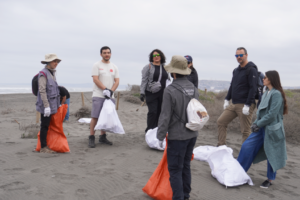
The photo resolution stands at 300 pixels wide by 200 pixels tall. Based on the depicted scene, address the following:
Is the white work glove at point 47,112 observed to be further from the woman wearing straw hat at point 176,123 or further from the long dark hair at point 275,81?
the long dark hair at point 275,81

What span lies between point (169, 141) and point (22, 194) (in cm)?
196

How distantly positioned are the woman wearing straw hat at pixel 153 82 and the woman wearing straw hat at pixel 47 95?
1.79 metres

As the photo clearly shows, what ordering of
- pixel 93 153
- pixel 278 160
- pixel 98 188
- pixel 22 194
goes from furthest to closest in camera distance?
1. pixel 93 153
2. pixel 278 160
3. pixel 98 188
4. pixel 22 194

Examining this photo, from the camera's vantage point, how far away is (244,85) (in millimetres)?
5090

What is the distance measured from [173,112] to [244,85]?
8.68ft

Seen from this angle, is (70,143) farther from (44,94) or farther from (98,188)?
(98,188)

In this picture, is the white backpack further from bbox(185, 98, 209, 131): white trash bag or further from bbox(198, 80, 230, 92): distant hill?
bbox(198, 80, 230, 92): distant hill

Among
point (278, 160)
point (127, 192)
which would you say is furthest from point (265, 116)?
point (127, 192)

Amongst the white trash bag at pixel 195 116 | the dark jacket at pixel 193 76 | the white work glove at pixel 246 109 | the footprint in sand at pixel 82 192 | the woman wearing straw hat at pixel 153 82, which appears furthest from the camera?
the dark jacket at pixel 193 76

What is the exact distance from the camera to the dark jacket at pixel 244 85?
4914mm

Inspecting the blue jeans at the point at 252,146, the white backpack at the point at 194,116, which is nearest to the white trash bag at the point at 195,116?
the white backpack at the point at 194,116

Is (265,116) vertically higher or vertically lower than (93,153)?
higher

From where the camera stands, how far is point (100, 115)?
5449 millimetres

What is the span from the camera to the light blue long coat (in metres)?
3.76
